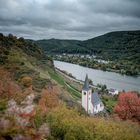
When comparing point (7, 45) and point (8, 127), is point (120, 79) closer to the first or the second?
point (7, 45)

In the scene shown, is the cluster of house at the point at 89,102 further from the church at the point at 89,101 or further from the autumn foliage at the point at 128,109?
the autumn foliage at the point at 128,109

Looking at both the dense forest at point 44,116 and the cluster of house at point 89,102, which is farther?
the cluster of house at point 89,102

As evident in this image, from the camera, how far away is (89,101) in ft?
214

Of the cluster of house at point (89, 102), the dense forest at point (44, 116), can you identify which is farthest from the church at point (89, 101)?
the dense forest at point (44, 116)

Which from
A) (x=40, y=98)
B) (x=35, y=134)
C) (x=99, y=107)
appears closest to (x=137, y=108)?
(x=99, y=107)

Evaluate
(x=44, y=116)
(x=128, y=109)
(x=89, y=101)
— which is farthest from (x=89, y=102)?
(x=44, y=116)

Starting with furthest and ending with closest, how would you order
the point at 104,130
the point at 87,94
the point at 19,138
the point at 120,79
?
the point at 120,79 → the point at 87,94 → the point at 104,130 → the point at 19,138

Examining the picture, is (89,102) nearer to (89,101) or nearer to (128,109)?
(89,101)

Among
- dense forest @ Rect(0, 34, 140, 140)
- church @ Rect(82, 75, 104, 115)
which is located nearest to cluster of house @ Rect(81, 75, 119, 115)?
church @ Rect(82, 75, 104, 115)

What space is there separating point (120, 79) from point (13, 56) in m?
89.8

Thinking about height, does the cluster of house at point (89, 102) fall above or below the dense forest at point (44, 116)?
below

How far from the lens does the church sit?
2527 inches

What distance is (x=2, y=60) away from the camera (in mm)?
65062

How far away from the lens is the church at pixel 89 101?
2527 inches
